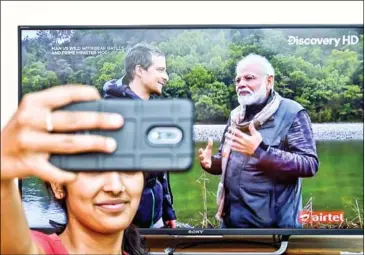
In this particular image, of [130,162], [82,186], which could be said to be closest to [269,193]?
[82,186]

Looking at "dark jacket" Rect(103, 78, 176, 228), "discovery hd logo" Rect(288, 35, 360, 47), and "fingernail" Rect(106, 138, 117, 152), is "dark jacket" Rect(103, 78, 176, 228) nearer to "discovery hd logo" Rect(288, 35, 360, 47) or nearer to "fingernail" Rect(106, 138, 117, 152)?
"discovery hd logo" Rect(288, 35, 360, 47)

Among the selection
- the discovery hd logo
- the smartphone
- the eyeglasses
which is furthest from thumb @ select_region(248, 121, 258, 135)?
the smartphone

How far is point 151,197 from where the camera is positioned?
5.18 ft

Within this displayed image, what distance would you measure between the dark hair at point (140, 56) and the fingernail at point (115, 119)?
1.19 m

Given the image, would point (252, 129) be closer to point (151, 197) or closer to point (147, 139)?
point (151, 197)

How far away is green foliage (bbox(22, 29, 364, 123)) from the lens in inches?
62.3

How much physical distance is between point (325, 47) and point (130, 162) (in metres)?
1.26

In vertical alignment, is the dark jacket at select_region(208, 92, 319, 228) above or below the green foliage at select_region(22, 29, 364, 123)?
below

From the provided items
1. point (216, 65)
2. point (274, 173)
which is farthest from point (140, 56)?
point (274, 173)

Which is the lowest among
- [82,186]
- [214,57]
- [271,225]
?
[271,225]

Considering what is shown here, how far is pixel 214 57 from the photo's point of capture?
5.21ft

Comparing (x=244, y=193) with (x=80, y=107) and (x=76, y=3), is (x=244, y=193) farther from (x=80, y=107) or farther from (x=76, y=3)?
(x=80, y=107)

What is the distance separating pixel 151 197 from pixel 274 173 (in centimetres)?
31

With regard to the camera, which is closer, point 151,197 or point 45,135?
point 45,135
